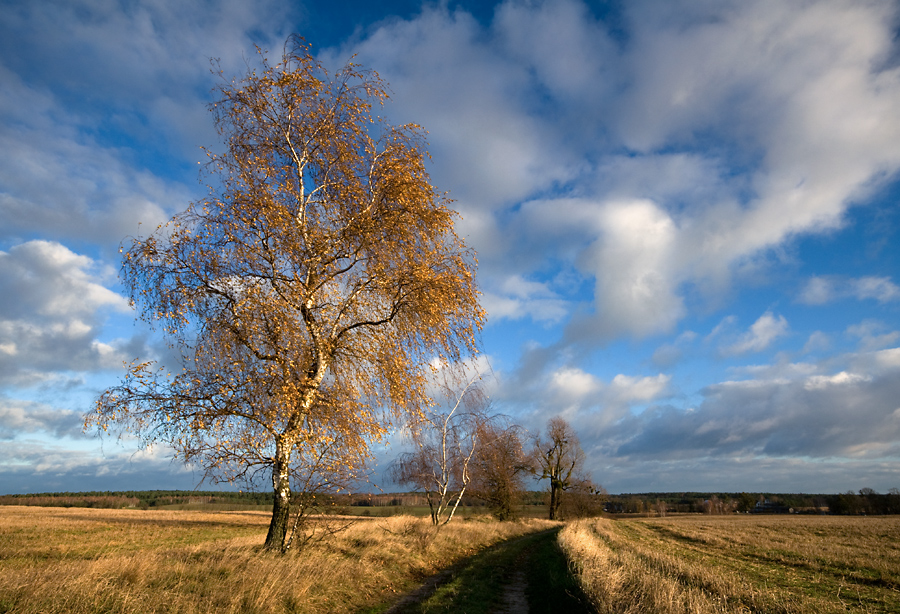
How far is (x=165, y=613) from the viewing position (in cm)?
613

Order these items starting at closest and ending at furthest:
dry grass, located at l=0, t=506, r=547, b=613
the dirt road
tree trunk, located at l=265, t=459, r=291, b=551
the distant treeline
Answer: dry grass, located at l=0, t=506, r=547, b=613, the dirt road, tree trunk, located at l=265, t=459, r=291, b=551, the distant treeline

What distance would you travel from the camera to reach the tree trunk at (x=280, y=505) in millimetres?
9617

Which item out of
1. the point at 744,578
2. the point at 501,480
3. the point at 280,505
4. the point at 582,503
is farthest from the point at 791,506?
the point at 280,505

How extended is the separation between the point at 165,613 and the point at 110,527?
117ft

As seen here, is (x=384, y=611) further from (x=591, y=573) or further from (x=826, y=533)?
(x=826, y=533)

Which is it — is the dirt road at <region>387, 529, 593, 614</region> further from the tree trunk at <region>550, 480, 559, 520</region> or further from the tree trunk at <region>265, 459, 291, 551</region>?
the tree trunk at <region>550, 480, 559, 520</region>

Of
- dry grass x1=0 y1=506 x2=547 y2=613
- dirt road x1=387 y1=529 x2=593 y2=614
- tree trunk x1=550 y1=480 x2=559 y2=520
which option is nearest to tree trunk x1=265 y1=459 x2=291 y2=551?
dry grass x1=0 y1=506 x2=547 y2=613

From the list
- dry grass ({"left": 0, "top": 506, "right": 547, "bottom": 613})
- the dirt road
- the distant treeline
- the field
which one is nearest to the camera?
dry grass ({"left": 0, "top": 506, "right": 547, "bottom": 613})

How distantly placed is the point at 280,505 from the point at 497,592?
5.73m

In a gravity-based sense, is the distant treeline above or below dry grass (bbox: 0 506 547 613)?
below

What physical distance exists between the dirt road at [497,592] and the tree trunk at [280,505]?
2.79 meters

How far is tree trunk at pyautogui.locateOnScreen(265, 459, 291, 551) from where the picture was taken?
379 inches

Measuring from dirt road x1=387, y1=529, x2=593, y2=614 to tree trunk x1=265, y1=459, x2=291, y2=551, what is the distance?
279 cm

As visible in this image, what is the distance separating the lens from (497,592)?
11.4 meters
